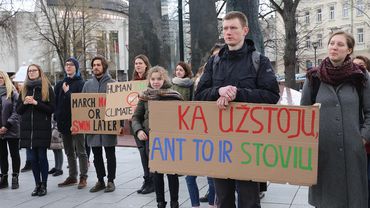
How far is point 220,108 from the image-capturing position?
3.97 m

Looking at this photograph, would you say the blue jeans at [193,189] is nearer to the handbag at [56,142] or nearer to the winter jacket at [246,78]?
the winter jacket at [246,78]

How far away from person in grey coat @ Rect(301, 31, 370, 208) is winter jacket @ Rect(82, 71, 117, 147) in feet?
12.3

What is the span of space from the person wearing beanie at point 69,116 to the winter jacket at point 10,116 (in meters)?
0.65

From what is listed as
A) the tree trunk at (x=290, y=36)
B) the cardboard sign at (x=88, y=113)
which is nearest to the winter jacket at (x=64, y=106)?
the cardboard sign at (x=88, y=113)

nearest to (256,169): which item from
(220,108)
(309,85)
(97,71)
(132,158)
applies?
(220,108)

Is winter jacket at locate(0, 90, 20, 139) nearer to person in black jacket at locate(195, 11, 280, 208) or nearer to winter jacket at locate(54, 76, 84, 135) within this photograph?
winter jacket at locate(54, 76, 84, 135)

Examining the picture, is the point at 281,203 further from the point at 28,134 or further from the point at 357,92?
the point at 28,134

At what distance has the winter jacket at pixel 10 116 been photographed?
7.51m

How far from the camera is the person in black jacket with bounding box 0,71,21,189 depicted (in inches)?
297

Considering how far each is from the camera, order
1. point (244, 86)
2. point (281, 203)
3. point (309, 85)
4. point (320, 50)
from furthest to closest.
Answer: point (320, 50) → point (281, 203) → point (309, 85) → point (244, 86)

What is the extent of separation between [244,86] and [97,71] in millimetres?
3751

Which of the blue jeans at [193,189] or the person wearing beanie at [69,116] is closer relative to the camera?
the blue jeans at [193,189]

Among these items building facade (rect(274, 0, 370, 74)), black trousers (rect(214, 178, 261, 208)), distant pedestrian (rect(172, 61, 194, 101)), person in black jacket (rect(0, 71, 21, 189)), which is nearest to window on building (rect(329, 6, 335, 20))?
building facade (rect(274, 0, 370, 74))

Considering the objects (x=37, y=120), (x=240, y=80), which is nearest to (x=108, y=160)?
(x=37, y=120)
